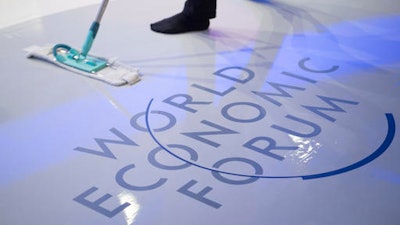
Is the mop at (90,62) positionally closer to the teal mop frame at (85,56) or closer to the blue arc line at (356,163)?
the teal mop frame at (85,56)

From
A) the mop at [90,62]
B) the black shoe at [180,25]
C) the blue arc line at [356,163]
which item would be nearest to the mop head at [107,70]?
the mop at [90,62]

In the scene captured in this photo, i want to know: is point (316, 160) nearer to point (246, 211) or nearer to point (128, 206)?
point (246, 211)

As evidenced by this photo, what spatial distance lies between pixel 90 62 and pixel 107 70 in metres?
0.09

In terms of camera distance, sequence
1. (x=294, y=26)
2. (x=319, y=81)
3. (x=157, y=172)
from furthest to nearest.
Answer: (x=294, y=26) → (x=319, y=81) → (x=157, y=172)

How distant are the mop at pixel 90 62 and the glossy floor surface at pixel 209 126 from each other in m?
0.04

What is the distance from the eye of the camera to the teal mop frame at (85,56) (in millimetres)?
2207

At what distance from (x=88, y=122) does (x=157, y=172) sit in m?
0.40

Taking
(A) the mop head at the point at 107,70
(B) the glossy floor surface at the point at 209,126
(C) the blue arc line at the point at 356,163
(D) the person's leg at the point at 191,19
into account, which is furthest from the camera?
(D) the person's leg at the point at 191,19

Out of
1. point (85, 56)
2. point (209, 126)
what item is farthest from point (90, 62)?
point (209, 126)

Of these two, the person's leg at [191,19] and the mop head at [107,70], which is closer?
the mop head at [107,70]

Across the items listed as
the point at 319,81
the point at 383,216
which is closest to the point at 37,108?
the point at 319,81

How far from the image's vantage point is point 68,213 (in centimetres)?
143

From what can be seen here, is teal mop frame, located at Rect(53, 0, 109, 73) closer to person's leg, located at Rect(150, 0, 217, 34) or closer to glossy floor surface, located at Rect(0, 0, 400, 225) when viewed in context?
glossy floor surface, located at Rect(0, 0, 400, 225)

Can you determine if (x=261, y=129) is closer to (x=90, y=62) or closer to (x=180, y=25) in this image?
Result: (x=90, y=62)
